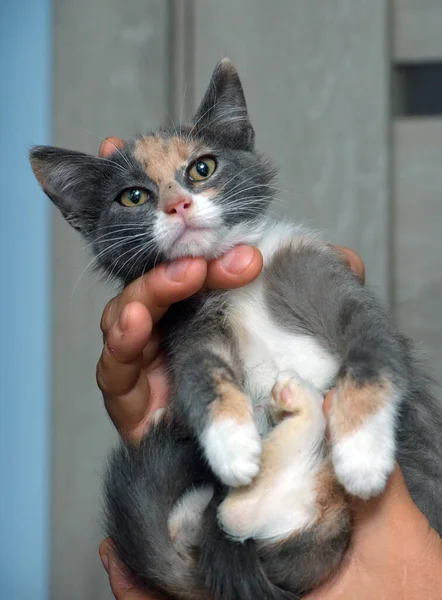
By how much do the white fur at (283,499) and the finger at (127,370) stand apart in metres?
0.38

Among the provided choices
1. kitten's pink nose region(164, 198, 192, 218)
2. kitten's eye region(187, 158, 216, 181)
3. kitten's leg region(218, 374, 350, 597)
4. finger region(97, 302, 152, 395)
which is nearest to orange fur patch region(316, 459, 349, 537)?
kitten's leg region(218, 374, 350, 597)

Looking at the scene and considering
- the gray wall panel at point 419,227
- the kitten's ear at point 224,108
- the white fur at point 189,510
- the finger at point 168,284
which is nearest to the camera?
the white fur at point 189,510

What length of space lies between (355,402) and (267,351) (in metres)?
0.29

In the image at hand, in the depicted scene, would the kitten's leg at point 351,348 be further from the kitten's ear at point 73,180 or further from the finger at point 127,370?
the kitten's ear at point 73,180

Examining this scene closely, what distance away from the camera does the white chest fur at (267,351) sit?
4.88 ft

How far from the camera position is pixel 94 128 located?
2.42 metres

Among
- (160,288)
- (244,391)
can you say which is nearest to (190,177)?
(160,288)

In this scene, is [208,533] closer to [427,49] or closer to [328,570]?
[328,570]

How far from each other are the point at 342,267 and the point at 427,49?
107cm

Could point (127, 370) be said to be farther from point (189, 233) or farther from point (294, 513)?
point (294, 513)

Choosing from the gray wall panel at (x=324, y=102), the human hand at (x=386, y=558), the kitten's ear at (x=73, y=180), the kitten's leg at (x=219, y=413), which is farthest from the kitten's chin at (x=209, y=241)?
the gray wall panel at (x=324, y=102)

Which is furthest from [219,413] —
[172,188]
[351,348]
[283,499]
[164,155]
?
[164,155]

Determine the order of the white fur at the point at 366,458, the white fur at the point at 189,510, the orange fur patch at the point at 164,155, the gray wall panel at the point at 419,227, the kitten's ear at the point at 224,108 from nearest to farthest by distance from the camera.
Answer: the white fur at the point at 366,458
the white fur at the point at 189,510
the orange fur patch at the point at 164,155
the kitten's ear at the point at 224,108
the gray wall panel at the point at 419,227

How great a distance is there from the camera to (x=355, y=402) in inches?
50.6
